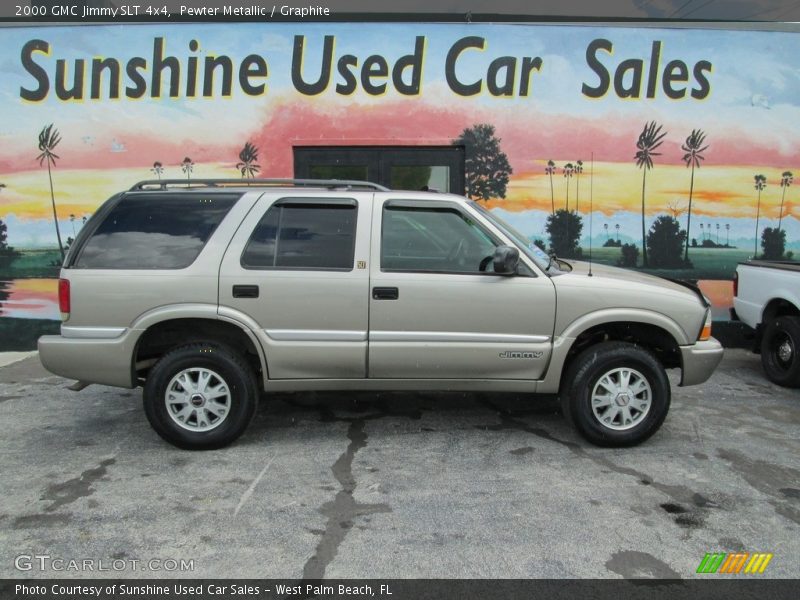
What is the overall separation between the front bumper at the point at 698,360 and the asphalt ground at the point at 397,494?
1.81 ft

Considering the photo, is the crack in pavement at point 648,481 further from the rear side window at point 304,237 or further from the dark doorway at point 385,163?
the dark doorway at point 385,163

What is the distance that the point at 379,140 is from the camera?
855cm

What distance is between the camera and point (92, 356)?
4590mm

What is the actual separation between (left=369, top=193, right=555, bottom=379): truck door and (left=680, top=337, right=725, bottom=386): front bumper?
3.44ft

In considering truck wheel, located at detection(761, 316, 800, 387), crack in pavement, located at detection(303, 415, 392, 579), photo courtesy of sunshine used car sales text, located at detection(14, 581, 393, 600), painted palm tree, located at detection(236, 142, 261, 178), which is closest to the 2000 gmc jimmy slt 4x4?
crack in pavement, located at detection(303, 415, 392, 579)

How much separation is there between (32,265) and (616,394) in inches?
304

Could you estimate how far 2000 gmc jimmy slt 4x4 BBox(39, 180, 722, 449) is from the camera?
15.1 feet

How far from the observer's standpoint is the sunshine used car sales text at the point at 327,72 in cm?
842

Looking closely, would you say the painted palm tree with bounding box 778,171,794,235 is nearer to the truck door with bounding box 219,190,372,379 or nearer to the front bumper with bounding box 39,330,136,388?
the truck door with bounding box 219,190,372,379

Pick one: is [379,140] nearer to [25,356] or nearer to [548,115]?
[548,115]

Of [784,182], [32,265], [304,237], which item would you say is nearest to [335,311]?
[304,237]

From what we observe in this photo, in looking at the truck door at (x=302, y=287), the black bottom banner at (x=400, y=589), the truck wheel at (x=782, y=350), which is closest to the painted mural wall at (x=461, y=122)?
the truck wheel at (x=782, y=350)

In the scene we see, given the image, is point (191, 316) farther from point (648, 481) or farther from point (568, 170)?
point (568, 170)

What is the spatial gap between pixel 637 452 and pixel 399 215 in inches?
97.3
